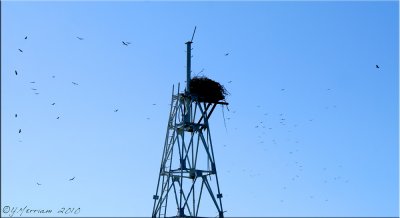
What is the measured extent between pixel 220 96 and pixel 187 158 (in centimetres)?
364

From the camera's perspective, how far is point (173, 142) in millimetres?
55469

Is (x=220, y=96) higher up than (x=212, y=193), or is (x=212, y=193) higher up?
(x=220, y=96)

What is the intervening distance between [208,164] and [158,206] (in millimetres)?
3330

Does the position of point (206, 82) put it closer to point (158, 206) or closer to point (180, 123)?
point (180, 123)

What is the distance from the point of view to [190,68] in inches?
2224

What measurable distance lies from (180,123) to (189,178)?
2.79 metres

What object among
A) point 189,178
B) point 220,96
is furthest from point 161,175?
point 220,96

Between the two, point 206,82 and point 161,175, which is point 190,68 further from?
point 161,175

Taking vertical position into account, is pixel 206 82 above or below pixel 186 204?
above

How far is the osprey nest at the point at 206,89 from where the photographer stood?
56031 mm

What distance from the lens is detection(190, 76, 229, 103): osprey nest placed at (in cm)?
5603

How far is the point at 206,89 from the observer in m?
56.1

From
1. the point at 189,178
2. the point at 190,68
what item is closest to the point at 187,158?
the point at 189,178

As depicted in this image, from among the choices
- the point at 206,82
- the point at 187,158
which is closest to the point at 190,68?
the point at 206,82
